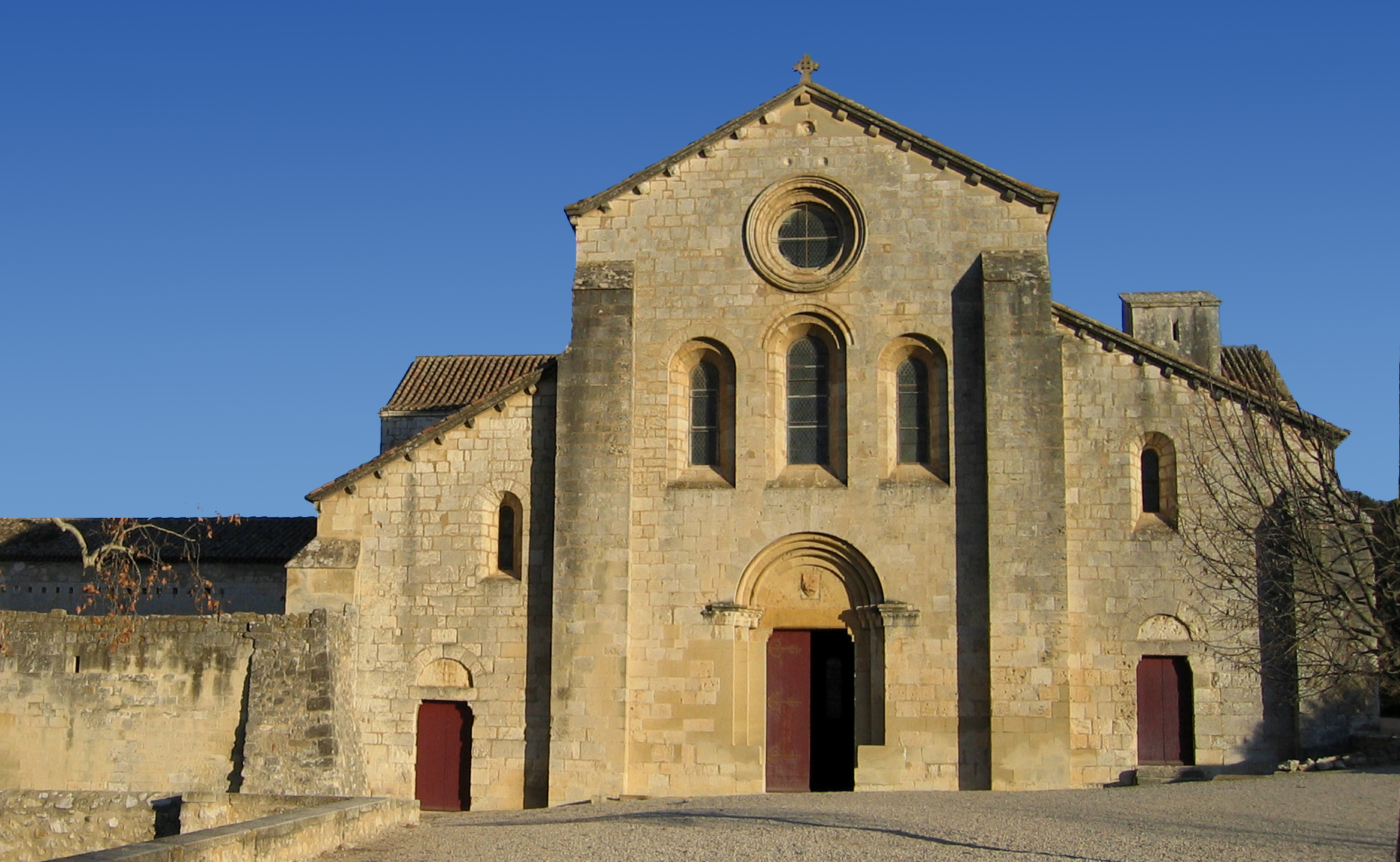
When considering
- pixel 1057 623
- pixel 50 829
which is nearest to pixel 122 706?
pixel 50 829

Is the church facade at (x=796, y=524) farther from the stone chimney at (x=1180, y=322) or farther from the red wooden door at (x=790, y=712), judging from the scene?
the stone chimney at (x=1180, y=322)

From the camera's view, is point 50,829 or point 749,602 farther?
point 749,602

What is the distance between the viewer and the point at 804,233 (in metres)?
23.0

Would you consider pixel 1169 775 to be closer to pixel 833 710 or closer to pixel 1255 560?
pixel 1255 560

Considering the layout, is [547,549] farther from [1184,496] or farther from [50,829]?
[1184,496]

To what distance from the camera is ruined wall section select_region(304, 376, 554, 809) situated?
21969 mm

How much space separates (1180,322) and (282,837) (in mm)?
23223

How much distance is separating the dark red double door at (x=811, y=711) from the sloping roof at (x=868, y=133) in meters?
7.44

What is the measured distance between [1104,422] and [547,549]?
8.87 m

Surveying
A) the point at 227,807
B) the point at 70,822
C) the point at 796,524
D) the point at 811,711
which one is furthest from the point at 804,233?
the point at 70,822

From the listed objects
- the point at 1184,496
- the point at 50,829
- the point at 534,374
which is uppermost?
the point at 534,374

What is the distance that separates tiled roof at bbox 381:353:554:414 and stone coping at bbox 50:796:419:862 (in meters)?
18.6

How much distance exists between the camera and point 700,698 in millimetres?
21531

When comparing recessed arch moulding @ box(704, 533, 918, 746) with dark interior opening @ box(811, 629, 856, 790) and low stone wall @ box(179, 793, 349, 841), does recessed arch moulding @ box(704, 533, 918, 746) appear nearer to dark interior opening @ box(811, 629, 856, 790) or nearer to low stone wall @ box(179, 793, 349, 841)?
dark interior opening @ box(811, 629, 856, 790)
